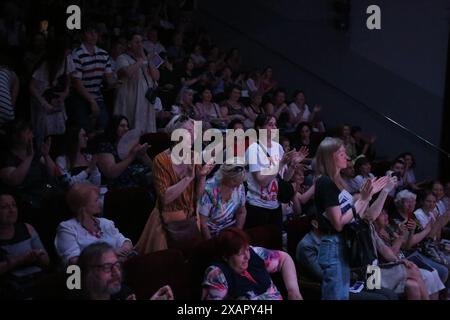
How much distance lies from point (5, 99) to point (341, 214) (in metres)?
2.41

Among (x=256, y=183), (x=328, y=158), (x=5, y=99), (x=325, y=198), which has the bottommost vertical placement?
(x=256, y=183)

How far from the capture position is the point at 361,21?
722cm

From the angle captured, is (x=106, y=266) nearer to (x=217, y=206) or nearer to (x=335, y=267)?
(x=217, y=206)

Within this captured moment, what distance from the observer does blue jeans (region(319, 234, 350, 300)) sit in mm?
3266

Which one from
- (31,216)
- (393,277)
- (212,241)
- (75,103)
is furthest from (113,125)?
(393,277)

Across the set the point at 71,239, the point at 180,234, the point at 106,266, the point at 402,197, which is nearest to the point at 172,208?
the point at 180,234

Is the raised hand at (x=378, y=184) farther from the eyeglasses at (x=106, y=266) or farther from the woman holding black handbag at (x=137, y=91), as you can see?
the woman holding black handbag at (x=137, y=91)

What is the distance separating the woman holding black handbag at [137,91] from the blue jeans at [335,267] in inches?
89.5

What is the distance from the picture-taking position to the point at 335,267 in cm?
326

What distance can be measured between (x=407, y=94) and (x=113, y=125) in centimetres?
376

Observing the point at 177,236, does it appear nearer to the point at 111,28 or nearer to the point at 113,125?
the point at 113,125

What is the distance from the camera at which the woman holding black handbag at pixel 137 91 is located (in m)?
5.11

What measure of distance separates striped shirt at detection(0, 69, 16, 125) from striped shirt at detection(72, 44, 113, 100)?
0.59 meters

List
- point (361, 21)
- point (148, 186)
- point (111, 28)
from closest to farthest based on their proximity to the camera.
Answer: point (148, 186) < point (111, 28) < point (361, 21)
